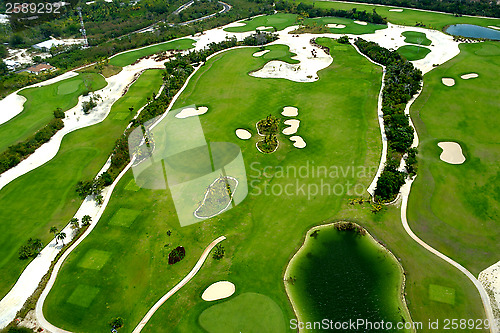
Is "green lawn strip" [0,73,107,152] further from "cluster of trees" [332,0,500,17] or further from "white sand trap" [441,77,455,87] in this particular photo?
"cluster of trees" [332,0,500,17]

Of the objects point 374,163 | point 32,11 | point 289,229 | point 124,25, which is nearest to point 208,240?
point 289,229

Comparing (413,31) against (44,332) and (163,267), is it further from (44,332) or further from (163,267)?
(44,332)

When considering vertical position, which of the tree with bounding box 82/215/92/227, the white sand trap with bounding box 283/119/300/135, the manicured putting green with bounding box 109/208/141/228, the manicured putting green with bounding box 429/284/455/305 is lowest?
the manicured putting green with bounding box 429/284/455/305

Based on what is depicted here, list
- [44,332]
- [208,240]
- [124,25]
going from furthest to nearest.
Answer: [124,25] → [208,240] → [44,332]

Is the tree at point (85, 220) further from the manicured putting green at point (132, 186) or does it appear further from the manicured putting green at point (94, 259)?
the manicured putting green at point (132, 186)

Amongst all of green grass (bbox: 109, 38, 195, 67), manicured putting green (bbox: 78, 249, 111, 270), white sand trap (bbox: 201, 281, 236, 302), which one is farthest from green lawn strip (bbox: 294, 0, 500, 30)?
manicured putting green (bbox: 78, 249, 111, 270)

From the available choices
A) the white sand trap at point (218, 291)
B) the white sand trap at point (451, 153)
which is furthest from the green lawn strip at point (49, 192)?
the white sand trap at point (451, 153)
